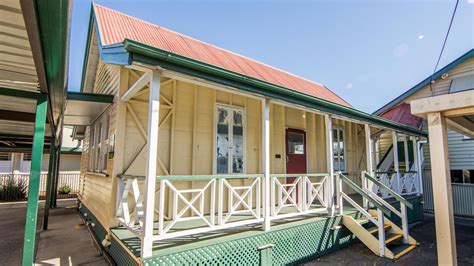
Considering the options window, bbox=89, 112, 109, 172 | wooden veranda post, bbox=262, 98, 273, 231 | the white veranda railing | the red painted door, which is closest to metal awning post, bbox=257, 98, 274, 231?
wooden veranda post, bbox=262, 98, 273, 231

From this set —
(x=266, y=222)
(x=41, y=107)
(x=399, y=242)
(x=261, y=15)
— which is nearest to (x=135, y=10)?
(x=261, y=15)

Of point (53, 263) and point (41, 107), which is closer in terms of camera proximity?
point (41, 107)

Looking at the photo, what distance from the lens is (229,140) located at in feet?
19.9

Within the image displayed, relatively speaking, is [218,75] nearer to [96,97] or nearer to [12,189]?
[96,97]

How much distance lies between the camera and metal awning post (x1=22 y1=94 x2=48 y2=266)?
3400 millimetres

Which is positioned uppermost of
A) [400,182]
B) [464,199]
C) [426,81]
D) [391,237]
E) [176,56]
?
[426,81]

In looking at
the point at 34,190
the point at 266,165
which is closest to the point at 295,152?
the point at 266,165

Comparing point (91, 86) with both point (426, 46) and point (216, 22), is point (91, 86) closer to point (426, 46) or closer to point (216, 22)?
point (216, 22)

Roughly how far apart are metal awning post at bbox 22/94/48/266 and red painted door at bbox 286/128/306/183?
5.63m

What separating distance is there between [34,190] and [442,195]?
5097 mm

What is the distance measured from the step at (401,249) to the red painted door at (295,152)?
2855 millimetres

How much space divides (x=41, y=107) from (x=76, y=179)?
601 inches

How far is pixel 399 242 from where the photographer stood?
608 centimetres

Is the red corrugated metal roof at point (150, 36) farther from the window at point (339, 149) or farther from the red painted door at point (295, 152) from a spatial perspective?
the window at point (339, 149)
